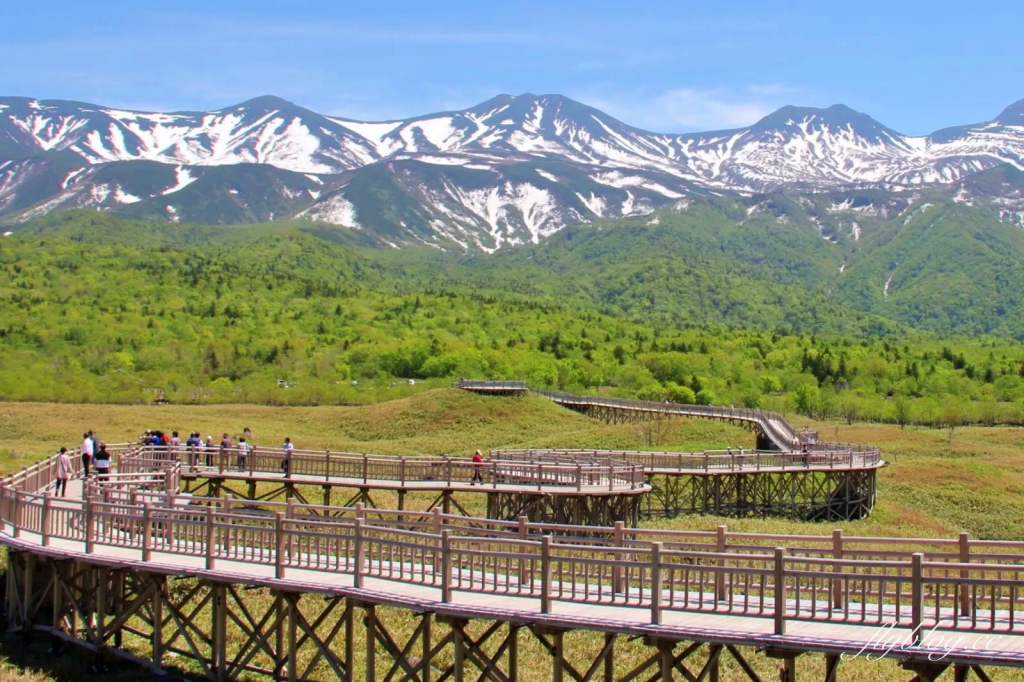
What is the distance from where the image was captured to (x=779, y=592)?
1827 centimetres

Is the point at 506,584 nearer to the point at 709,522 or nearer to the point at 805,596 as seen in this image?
the point at 805,596

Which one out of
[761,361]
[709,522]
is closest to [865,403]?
[761,361]

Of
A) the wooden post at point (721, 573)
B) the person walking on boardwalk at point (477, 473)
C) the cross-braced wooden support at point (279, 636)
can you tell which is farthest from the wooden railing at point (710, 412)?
the wooden post at point (721, 573)

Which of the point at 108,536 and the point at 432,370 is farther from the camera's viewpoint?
the point at 432,370

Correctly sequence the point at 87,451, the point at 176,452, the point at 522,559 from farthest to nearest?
the point at 176,452 < the point at 87,451 < the point at 522,559

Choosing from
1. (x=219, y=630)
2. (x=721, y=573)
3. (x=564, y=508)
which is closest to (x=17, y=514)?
(x=219, y=630)

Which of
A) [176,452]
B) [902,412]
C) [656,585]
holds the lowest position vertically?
[902,412]

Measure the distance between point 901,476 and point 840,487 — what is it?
8705 millimetres

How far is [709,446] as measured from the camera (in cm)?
7775

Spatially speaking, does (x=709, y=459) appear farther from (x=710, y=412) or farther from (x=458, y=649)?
(x=458, y=649)

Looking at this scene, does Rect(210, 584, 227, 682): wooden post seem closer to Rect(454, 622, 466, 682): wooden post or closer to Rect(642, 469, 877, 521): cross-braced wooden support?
Rect(454, 622, 466, 682): wooden post

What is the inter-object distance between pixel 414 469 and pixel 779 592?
28535mm

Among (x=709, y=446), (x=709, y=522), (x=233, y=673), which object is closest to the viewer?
(x=233, y=673)

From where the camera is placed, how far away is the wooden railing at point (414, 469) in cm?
4359
